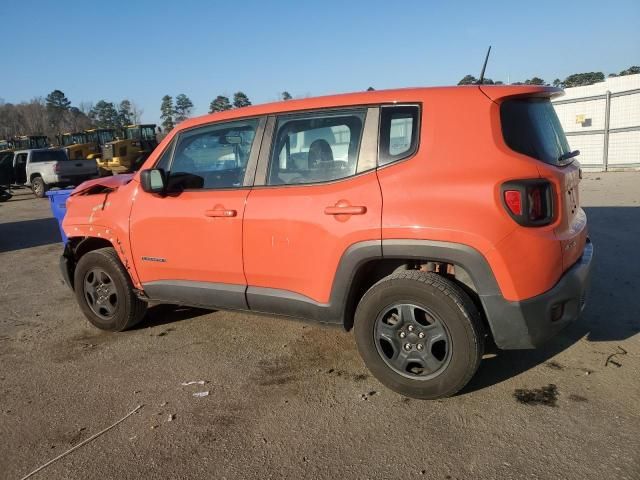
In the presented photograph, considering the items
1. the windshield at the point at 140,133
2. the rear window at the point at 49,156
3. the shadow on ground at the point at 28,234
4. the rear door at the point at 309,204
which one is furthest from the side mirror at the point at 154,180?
the windshield at the point at 140,133

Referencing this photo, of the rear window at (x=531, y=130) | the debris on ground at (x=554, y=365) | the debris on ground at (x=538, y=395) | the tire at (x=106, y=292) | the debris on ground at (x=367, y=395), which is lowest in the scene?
the debris on ground at (x=367, y=395)

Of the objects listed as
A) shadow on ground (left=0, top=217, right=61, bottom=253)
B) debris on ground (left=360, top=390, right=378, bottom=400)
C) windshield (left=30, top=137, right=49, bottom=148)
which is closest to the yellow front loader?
windshield (left=30, top=137, right=49, bottom=148)

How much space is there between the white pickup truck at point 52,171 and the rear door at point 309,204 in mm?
18128

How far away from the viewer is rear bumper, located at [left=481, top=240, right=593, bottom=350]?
277 centimetres

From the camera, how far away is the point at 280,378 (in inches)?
138

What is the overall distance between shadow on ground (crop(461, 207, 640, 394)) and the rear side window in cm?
156

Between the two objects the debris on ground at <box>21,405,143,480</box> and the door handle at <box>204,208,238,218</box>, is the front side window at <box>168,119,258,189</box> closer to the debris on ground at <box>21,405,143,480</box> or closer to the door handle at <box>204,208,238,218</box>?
the door handle at <box>204,208,238,218</box>

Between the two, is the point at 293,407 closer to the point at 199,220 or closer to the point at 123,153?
the point at 199,220

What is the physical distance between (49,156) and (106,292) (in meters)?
18.6

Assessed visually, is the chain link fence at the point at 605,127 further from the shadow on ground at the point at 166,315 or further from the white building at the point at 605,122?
the shadow on ground at the point at 166,315

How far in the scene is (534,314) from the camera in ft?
9.09

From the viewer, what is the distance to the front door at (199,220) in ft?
11.8

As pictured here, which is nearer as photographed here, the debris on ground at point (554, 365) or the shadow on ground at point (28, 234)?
the debris on ground at point (554, 365)

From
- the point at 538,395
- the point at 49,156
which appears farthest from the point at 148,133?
the point at 538,395
